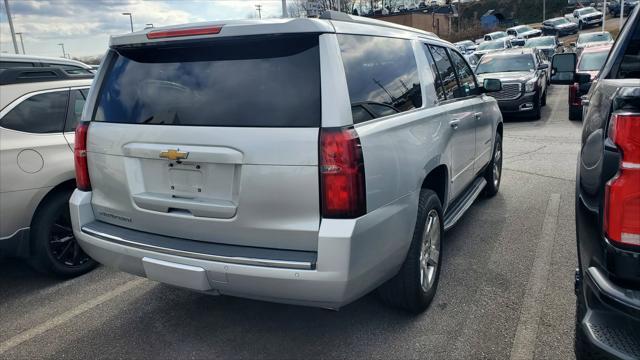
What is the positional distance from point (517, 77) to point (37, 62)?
11222mm

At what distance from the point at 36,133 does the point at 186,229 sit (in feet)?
7.12

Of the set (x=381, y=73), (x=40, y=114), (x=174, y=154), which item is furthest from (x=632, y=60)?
(x=40, y=114)

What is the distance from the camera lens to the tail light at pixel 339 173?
247cm

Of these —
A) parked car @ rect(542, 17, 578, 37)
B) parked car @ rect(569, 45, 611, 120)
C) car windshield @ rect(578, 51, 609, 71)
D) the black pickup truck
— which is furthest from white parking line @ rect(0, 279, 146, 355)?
parked car @ rect(542, 17, 578, 37)

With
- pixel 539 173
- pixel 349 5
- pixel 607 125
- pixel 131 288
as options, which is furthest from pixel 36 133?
pixel 349 5

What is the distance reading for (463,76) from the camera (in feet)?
16.4

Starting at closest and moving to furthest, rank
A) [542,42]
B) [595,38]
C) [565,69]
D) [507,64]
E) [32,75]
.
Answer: [32,75], [565,69], [507,64], [595,38], [542,42]

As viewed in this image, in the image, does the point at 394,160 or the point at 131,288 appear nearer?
the point at 394,160

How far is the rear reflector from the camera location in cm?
272

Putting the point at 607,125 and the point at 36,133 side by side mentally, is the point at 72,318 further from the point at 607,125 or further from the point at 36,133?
the point at 607,125

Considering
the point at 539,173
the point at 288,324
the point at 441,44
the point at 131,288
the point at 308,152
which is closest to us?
the point at 308,152

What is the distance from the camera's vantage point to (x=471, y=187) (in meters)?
5.25

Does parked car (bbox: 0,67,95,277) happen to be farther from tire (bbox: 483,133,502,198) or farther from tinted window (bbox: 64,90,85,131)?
tire (bbox: 483,133,502,198)

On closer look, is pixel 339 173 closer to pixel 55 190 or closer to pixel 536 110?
pixel 55 190
